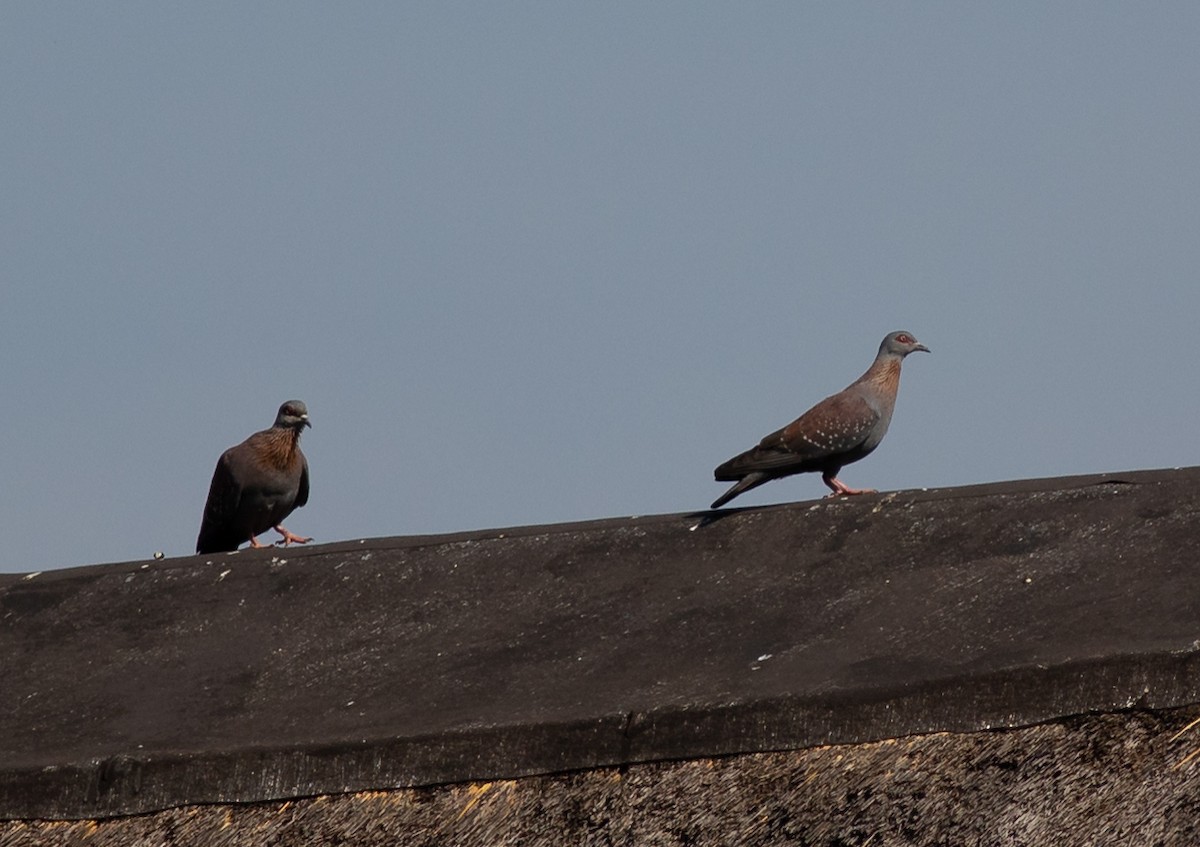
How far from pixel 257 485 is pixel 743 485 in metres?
3.41

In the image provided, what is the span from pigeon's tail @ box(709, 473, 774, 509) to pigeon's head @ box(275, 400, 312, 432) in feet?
10.8

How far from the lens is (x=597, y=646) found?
6988 mm

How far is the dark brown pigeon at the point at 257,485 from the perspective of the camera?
10953 millimetres

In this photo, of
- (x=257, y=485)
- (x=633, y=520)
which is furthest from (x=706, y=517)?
(x=257, y=485)

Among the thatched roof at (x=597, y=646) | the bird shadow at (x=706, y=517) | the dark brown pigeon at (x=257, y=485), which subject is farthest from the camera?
the dark brown pigeon at (x=257, y=485)

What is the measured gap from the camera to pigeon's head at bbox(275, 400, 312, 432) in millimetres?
11211

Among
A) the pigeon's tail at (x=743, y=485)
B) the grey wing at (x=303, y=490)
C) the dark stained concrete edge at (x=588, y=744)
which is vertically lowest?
the dark stained concrete edge at (x=588, y=744)

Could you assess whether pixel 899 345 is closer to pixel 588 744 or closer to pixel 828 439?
pixel 828 439

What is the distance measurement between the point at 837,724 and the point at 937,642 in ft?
1.87

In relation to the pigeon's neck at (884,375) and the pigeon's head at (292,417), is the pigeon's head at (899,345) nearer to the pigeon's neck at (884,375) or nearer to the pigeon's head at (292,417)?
the pigeon's neck at (884,375)

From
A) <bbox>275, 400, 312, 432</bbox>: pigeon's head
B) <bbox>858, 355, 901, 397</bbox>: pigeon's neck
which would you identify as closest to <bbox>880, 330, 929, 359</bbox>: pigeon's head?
<bbox>858, 355, 901, 397</bbox>: pigeon's neck

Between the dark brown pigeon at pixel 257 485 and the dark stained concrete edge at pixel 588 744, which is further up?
the dark brown pigeon at pixel 257 485

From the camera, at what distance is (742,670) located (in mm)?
6395

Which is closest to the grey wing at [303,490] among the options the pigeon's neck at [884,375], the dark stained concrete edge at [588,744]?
the pigeon's neck at [884,375]
